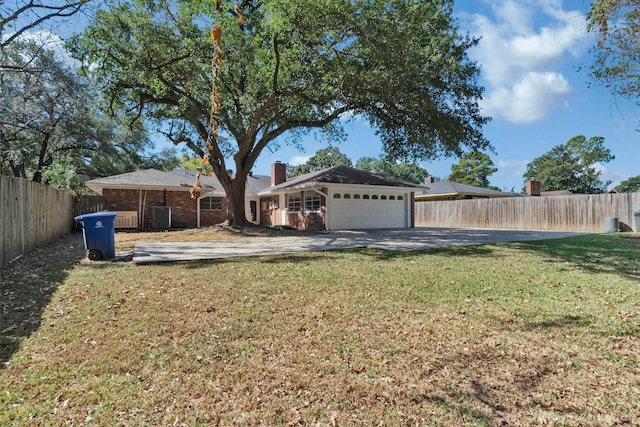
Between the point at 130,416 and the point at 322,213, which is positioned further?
the point at 322,213

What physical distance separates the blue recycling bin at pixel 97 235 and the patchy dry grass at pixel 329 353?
209 cm

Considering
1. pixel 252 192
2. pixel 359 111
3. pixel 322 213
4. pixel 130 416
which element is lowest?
pixel 130 416

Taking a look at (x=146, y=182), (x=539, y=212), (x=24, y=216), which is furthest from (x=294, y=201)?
→ (x=539, y=212)

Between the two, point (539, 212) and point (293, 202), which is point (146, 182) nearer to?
point (293, 202)

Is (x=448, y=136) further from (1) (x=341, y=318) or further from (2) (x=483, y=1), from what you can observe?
(1) (x=341, y=318)

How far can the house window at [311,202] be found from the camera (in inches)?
731

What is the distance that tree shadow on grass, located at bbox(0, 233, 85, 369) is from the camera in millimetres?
3492

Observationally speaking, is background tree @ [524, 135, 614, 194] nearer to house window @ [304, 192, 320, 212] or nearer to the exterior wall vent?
house window @ [304, 192, 320, 212]

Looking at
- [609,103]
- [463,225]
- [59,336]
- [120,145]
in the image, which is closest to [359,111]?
[609,103]

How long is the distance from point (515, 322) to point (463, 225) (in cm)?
2129

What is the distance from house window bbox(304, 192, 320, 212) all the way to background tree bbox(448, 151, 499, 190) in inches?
1504

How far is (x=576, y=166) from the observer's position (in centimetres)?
4950

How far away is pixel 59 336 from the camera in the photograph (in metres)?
3.47

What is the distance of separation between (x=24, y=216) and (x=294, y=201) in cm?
1385
